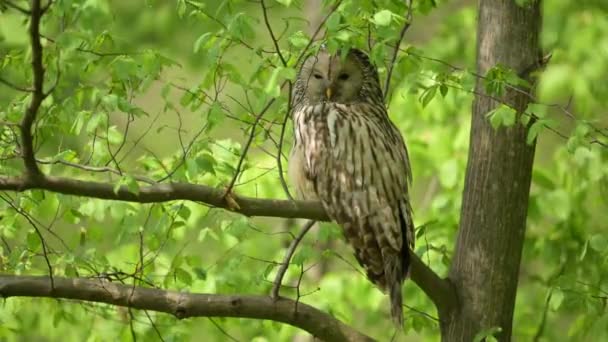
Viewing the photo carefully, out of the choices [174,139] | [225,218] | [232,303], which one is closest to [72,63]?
[232,303]

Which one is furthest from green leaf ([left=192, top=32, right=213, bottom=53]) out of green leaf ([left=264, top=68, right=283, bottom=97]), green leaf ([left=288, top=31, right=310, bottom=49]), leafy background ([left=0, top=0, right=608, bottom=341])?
green leaf ([left=264, top=68, right=283, bottom=97])

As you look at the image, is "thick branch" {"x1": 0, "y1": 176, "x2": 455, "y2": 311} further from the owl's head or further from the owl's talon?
the owl's head

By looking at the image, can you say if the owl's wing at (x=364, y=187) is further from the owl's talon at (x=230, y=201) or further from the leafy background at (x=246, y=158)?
the owl's talon at (x=230, y=201)

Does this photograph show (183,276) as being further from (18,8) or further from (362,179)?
(18,8)

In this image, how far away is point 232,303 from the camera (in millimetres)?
3975

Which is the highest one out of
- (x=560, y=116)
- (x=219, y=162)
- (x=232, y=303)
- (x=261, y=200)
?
(x=560, y=116)

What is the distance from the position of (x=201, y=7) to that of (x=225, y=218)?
99 cm

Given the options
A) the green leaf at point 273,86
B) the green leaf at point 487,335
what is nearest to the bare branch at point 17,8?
the green leaf at point 273,86

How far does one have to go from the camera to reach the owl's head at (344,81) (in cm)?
513

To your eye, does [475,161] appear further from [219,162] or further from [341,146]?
[219,162]

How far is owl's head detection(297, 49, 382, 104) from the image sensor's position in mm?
5133

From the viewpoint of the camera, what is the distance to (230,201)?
11.7ft

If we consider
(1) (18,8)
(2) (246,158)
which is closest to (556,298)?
(2) (246,158)

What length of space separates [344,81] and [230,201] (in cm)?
176
